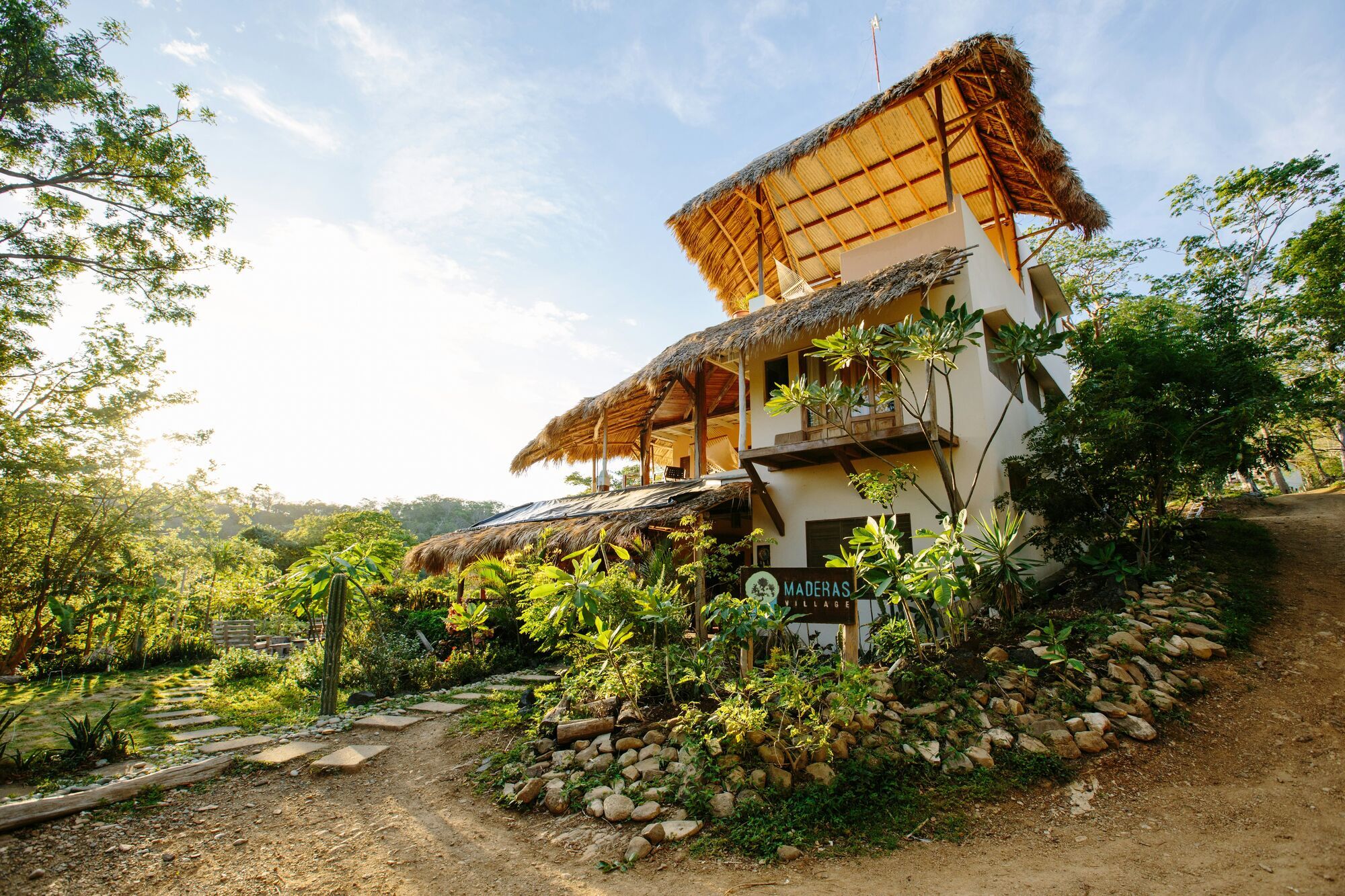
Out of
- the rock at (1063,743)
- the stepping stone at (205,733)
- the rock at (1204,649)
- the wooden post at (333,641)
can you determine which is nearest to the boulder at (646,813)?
the rock at (1063,743)

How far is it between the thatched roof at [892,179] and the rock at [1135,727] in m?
8.14

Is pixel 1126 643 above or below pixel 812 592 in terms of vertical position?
below

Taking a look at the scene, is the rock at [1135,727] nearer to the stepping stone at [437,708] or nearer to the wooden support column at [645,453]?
the stepping stone at [437,708]

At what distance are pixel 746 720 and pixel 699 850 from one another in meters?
0.80

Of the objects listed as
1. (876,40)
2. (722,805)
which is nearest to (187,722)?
(722,805)

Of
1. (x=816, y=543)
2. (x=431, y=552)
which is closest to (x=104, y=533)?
(x=431, y=552)

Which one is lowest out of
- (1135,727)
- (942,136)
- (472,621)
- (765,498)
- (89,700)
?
(89,700)

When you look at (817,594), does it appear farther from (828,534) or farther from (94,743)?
(94,743)

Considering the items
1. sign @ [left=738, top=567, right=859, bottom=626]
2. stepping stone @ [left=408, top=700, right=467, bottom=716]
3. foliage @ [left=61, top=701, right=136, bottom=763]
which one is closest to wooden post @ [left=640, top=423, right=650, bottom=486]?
stepping stone @ [left=408, top=700, right=467, bottom=716]

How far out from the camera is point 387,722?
573 centimetres

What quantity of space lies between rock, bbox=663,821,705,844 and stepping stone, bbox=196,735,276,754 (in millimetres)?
4081

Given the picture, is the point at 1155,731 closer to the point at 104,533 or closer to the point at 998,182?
the point at 998,182

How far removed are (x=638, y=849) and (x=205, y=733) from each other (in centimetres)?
519

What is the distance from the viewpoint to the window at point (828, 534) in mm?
7770
